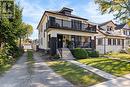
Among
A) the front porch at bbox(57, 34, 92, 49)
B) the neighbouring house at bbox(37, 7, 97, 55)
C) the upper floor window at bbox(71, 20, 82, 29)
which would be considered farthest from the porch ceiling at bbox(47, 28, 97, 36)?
the upper floor window at bbox(71, 20, 82, 29)

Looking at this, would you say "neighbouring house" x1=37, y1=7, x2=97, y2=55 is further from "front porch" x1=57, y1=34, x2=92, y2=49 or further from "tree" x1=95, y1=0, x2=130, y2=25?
"tree" x1=95, y1=0, x2=130, y2=25

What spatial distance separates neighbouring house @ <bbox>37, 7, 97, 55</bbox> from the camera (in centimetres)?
2359

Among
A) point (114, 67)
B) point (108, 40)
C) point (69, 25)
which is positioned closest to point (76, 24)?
point (69, 25)

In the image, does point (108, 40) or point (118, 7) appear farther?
point (108, 40)

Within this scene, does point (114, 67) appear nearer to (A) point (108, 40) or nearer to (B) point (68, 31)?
(B) point (68, 31)

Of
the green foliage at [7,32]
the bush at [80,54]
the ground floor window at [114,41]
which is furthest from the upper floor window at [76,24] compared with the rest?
the green foliage at [7,32]

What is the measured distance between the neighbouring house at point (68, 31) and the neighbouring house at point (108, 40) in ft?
16.9

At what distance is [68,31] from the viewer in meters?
24.6

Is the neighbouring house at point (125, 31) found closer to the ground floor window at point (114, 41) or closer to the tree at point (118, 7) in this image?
the ground floor window at point (114, 41)

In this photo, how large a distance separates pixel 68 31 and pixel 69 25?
7.43ft

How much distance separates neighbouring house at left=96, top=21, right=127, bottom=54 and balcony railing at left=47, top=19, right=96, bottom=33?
5264 mm

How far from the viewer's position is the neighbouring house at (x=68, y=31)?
2359 centimetres

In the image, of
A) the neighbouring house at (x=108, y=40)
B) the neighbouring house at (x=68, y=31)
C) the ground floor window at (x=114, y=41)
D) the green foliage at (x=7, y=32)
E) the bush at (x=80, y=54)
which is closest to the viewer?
the green foliage at (x=7, y=32)

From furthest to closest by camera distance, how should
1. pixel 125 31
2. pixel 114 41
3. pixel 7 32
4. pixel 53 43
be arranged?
pixel 125 31 < pixel 114 41 < pixel 53 43 < pixel 7 32
